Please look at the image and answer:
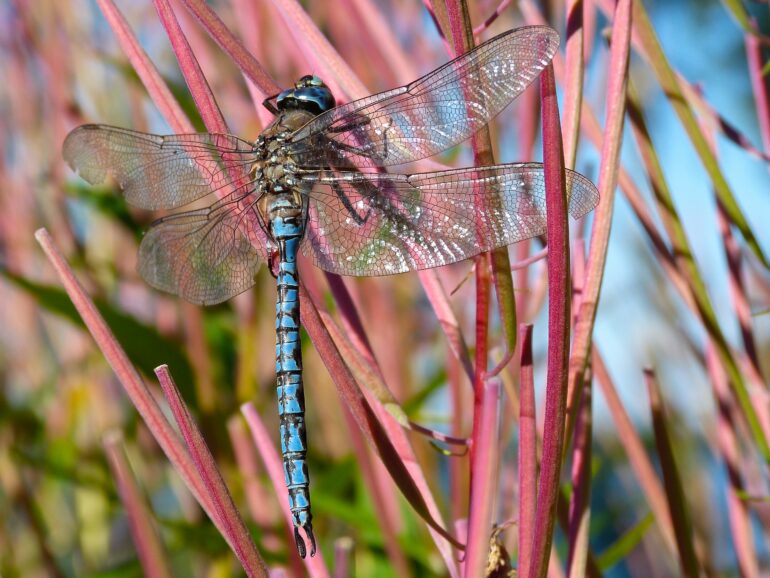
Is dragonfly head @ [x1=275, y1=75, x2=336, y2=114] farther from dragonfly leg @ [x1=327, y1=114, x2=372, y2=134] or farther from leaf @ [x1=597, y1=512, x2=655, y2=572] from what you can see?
leaf @ [x1=597, y1=512, x2=655, y2=572]

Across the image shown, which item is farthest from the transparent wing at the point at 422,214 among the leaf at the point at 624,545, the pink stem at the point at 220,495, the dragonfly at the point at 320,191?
the leaf at the point at 624,545

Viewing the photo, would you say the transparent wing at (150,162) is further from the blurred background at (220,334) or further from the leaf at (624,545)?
the leaf at (624,545)

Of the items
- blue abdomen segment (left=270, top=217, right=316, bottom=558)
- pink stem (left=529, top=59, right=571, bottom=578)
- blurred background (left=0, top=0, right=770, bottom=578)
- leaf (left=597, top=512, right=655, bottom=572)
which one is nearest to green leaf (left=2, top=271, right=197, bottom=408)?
blurred background (left=0, top=0, right=770, bottom=578)

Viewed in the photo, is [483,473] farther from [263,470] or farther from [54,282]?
[54,282]

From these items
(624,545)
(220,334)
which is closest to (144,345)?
(220,334)

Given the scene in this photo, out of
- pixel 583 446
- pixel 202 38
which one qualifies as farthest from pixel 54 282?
pixel 583 446

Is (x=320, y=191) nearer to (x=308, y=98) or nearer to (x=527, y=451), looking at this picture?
(x=308, y=98)
